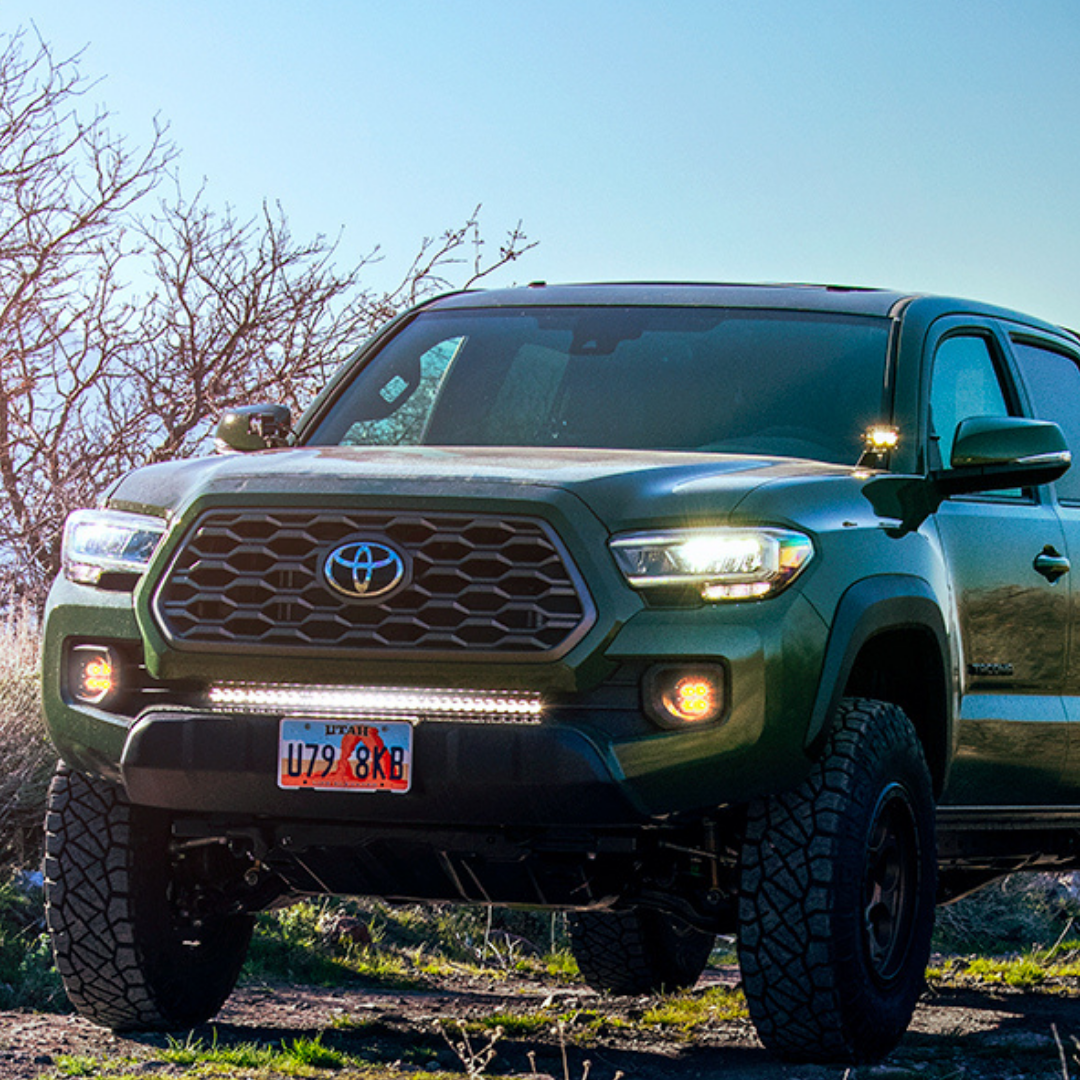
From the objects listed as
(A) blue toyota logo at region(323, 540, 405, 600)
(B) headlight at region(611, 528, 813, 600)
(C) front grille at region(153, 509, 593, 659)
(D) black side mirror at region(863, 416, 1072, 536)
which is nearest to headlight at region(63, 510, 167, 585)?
(C) front grille at region(153, 509, 593, 659)

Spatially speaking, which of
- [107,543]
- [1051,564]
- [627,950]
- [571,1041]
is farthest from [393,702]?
[627,950]

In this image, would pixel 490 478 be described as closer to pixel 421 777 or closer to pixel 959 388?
pixel 421 777

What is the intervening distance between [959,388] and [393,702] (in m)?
2.55

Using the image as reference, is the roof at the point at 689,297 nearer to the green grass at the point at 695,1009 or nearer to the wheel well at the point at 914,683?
the wheel well at the point at 914,683

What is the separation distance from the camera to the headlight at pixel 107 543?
527 centimetres

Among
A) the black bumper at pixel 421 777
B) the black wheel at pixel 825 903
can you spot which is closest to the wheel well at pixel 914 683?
the black wheel at pixel 825 903

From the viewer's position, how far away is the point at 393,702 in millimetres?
4867

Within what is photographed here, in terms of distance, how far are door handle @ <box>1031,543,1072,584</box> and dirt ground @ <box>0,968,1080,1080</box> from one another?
1.46m

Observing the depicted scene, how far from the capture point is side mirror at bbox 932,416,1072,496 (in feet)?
19.0

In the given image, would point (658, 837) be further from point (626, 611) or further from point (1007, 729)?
point (1007, 729)

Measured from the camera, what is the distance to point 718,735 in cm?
477

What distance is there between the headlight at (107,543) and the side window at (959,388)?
239 centimetres

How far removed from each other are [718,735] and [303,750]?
3.33 ft

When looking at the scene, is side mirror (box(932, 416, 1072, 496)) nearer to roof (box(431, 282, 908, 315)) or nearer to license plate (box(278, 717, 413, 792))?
roof (box(431, 282, 908, 315))
